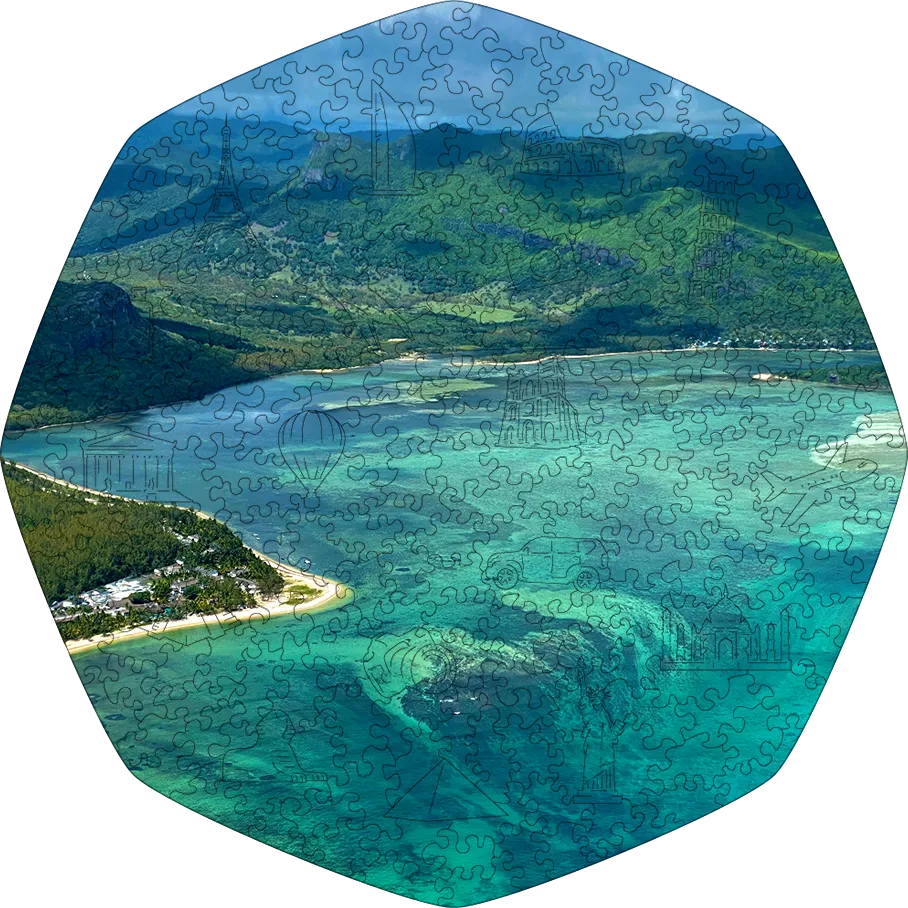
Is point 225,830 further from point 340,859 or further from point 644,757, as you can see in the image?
point 644,757

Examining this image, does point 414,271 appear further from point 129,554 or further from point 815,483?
point 815,483

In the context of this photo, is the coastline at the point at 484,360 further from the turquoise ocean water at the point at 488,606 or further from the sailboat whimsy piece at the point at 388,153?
the sailboat whimsy piece at the point at 388,153

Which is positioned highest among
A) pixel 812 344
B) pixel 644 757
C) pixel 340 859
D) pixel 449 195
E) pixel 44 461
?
pixel 449 195

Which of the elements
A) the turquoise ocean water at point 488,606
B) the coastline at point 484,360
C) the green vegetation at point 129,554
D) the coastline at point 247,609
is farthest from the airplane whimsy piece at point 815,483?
the green vegetation at point 129,554

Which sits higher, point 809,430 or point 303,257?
point 303,257

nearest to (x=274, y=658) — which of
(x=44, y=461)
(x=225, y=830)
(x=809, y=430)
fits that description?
(x=225, y=830)
